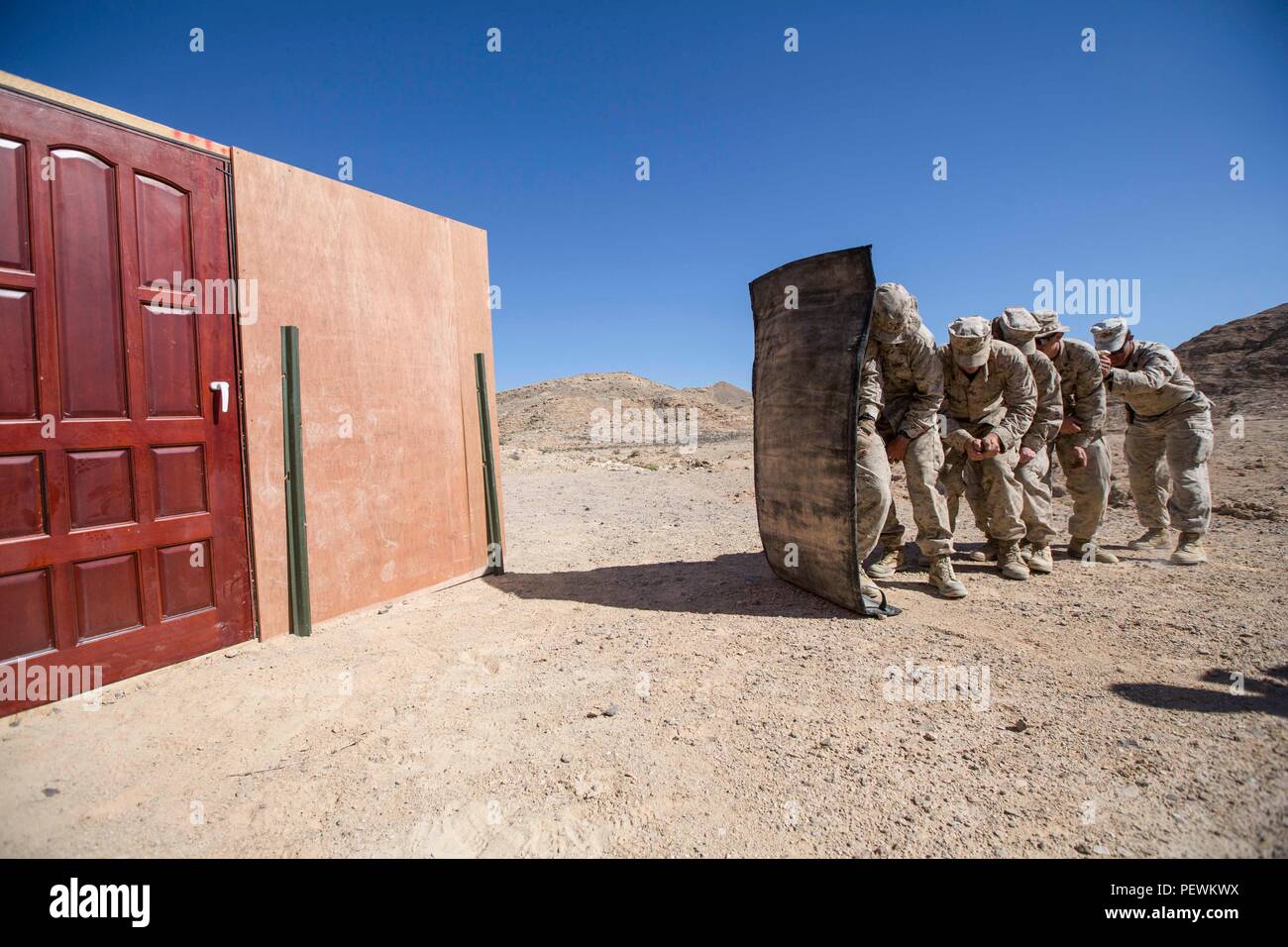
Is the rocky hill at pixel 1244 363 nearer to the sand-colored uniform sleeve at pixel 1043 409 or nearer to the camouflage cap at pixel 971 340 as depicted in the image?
the sand-colored uniform sleeve at pixel 1043 409

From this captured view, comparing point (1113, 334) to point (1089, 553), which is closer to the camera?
point (1089, 553)

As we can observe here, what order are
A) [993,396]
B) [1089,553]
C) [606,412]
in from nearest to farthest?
[993,396], [1089,553], [606,412]

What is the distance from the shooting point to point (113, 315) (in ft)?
10.3

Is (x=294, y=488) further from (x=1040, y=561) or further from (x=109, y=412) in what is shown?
(x=1040, y=561)

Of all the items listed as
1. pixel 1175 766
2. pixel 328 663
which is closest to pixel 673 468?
pixel 328 663

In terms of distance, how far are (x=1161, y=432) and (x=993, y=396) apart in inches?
87.3

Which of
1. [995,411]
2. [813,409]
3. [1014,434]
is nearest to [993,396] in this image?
[995,411]

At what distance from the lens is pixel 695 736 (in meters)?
2.64

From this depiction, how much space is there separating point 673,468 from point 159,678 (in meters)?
12.4

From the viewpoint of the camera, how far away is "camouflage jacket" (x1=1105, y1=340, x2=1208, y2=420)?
5852 mm

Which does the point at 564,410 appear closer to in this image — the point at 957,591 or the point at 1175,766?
the point at 957,591

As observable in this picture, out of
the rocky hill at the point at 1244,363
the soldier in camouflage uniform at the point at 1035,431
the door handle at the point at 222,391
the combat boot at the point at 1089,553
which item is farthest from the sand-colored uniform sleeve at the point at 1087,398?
the rocky hill at the point at 1244,363

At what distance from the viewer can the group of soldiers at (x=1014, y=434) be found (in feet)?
14.8
